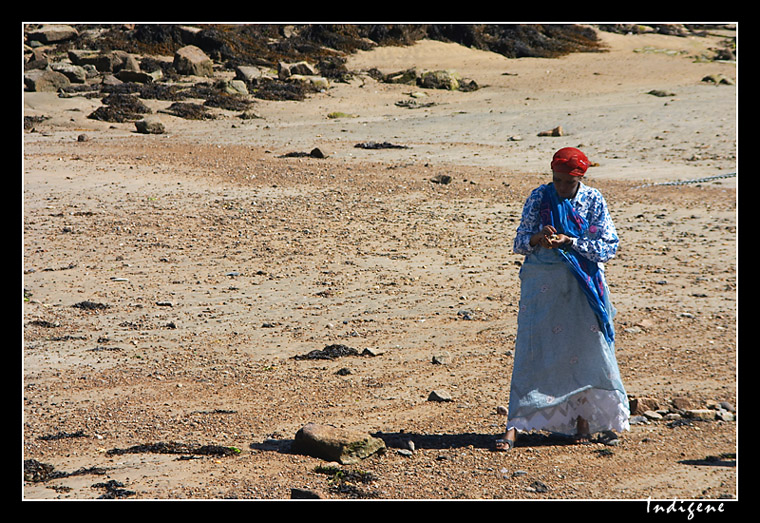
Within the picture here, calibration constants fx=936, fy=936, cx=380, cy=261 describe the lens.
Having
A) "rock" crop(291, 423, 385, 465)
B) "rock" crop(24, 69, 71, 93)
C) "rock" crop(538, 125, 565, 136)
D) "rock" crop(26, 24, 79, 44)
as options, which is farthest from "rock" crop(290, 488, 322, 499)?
"rock" crop(26, 24, 79, 44)

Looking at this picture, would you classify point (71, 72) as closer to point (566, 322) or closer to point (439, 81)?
point (439, 81)

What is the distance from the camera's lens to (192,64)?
24.7m

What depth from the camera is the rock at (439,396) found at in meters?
5.89

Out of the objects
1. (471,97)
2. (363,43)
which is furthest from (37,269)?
(363,43)

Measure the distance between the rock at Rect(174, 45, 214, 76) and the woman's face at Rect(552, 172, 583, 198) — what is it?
21.3 metres

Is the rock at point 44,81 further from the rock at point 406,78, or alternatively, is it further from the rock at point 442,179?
the rock at point 442,179

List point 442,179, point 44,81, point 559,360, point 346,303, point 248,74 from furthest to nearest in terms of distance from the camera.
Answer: point 248,74 → point 44,81 → point 442,179 → point 346,303 → point 559,360

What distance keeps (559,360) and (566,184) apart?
3.07 feet

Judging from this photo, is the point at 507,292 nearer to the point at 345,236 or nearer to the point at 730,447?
the point at 345,236

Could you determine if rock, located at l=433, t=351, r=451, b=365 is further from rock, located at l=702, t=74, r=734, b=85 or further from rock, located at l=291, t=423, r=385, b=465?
rock, located at l=702, t=74, r=734, b=85

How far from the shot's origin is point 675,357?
6.63 m

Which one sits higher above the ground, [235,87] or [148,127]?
[235,87]

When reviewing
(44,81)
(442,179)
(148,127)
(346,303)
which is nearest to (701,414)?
(346,303)

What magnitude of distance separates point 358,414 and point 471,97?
1871cm
